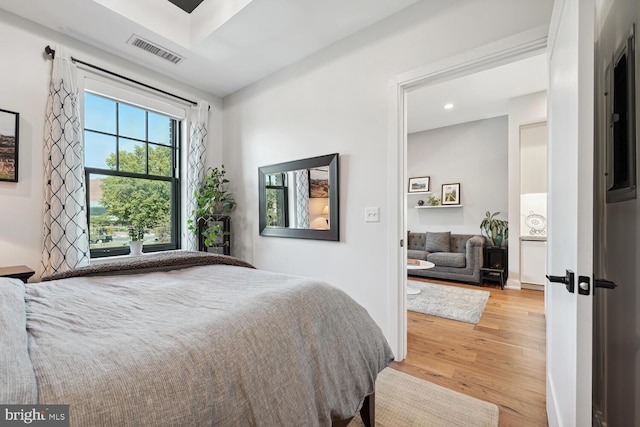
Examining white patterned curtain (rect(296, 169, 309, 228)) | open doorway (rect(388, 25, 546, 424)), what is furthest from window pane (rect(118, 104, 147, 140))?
open doorway (rect(388, 25, 546, 424))

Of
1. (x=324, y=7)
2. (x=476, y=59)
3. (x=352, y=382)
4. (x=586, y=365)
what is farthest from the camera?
(x=324, y=7)

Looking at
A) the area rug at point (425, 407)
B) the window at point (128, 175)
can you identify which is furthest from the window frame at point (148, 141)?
the area rug at point (425, 407)

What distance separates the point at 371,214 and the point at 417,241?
3378mm

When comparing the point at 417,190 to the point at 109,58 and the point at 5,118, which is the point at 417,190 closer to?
the point at 109,58

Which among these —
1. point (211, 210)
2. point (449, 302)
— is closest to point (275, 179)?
point (211, 210)

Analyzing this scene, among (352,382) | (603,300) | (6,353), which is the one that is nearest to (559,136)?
(603,300)

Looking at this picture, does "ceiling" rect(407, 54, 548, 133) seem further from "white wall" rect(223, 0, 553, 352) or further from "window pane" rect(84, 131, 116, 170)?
"window pane" rect(84, 131, 116, 170)

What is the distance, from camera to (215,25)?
239 cm

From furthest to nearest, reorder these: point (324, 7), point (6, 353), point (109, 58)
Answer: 1. point (109, 58)
2. point (324, 7)
3. point (6, 353)

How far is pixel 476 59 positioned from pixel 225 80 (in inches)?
104

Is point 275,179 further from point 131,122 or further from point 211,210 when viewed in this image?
point 131,122

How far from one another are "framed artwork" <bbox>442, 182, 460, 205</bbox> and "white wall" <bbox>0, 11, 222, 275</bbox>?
5575 millimetres

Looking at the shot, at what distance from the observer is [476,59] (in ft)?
6.09

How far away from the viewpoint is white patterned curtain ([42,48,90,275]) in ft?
7.59
